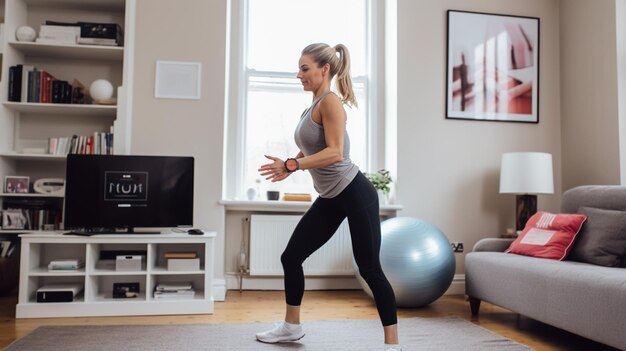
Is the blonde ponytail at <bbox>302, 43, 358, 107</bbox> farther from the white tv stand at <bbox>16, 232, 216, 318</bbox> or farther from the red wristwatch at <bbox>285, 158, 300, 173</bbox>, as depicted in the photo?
the white tv stand at <bbox>16, 232, 216, 318</bbox>

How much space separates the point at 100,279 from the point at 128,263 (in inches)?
15.2

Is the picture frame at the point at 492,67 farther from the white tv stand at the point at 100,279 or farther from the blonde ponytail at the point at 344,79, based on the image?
the white tv stand at the point at 100,279

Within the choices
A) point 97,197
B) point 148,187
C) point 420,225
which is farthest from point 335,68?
point 97,197

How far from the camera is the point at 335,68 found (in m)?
2.16

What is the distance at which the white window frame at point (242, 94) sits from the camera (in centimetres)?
407

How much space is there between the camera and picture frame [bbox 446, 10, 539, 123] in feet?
13.4

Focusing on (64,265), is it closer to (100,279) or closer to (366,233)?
(100,279)

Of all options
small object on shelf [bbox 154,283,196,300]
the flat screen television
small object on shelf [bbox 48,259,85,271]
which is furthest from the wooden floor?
the flat screen television

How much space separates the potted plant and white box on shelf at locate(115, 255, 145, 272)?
1.83 meters

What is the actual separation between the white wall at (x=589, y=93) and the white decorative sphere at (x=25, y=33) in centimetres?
427

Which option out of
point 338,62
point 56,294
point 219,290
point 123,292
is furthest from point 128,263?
point 338,62

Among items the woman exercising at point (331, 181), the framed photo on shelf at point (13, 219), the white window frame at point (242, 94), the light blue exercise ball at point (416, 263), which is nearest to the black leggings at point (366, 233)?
the woman exercising at point (331, 181)

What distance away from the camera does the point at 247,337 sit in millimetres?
2547

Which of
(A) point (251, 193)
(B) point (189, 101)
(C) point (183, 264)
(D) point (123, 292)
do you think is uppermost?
(B) point (189, 101)
